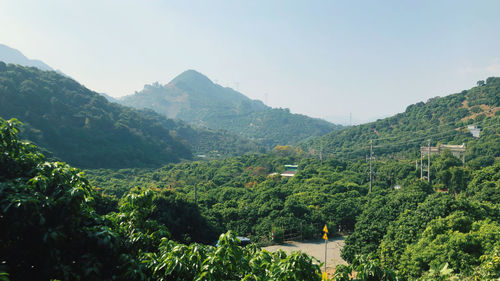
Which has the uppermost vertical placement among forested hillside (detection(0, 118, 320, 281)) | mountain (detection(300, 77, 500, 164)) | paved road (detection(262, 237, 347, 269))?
mountain (detection(300, 77, 500, 164))

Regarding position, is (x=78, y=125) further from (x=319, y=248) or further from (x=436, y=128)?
(x=436, y=128)

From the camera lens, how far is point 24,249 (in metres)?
2.71

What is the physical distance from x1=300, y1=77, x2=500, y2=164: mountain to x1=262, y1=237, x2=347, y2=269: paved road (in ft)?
86.8

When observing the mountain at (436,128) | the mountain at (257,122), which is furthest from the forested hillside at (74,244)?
the mountain at (257,122)

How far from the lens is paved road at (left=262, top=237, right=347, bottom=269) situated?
15609 mm

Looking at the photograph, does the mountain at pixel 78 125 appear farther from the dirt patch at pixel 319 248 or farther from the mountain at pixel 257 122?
the mountain at pixel 257 122

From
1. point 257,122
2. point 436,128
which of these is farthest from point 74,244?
point 257,122

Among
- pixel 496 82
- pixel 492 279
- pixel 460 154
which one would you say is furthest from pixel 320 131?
pixel 492 279

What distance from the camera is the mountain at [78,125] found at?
4575 centimetres

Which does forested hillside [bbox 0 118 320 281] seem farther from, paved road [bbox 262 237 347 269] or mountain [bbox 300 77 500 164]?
mountain [bbox 300 77 500 164]

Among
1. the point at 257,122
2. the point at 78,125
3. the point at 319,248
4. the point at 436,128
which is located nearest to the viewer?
the point at 319,248

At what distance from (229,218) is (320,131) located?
12900 cm

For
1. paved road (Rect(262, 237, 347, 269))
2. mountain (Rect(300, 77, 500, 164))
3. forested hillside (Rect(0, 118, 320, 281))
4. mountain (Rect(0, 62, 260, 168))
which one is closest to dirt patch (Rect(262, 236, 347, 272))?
paved road (Rect(262, 237, 347, 269))

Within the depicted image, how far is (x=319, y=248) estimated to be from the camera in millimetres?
17438
